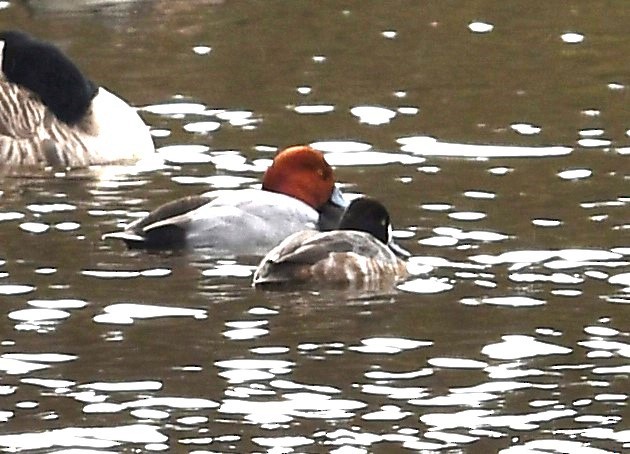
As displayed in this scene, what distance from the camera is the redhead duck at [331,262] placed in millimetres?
12156

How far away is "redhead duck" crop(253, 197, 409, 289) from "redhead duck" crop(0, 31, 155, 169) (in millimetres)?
4229

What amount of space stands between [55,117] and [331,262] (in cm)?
510

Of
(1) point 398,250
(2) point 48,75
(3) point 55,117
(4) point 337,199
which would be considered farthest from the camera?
(3) point 55,117

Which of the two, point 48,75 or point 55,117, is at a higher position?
point 48,75

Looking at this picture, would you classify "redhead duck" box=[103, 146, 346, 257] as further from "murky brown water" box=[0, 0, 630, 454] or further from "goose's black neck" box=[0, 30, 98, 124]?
"goose's black neck" box=[0, 30, 98, 124]

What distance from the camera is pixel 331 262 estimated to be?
482 inches

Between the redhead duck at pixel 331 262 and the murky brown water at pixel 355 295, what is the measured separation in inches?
6.5

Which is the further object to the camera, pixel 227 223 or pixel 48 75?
pixel 48 75

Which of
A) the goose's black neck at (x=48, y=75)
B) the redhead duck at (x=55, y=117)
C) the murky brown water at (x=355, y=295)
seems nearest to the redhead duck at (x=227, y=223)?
the murky brown water at (x=355, y=295)

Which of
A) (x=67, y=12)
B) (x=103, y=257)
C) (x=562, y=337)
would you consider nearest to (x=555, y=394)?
(x=562, y=337)

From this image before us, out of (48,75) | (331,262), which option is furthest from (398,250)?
(48,75)

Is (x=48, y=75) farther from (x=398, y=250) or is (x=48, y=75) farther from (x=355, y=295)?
(x=355, y=295)

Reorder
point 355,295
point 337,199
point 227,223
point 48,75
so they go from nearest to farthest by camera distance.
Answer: point 355,295
point 227,223
point 337,199
point 48,75

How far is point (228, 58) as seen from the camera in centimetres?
2039
